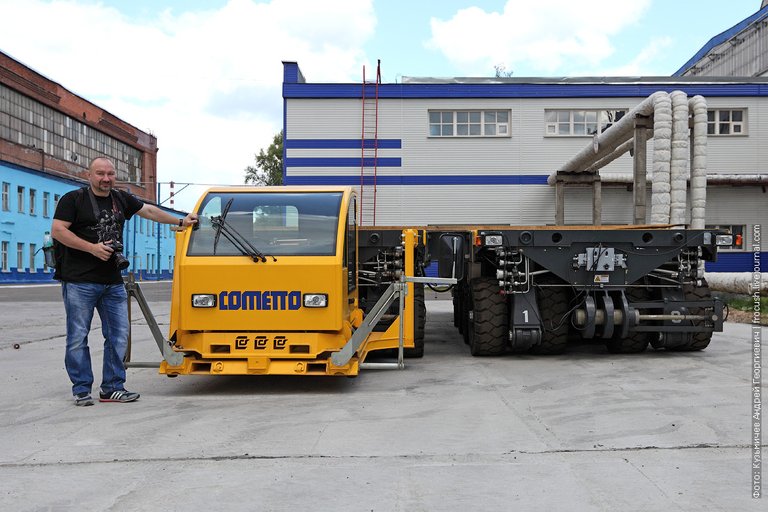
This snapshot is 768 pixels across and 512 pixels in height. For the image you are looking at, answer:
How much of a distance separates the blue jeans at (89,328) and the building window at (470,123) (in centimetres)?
2044

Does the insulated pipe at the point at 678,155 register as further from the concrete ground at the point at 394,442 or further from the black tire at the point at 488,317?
the concrete ground at the point at 394,442

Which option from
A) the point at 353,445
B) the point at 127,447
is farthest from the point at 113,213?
the point at 353,445

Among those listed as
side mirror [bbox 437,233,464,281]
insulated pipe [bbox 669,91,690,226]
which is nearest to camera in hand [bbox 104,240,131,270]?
side mirror [bbox 437,233,464,281]

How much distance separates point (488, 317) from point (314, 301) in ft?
10.2

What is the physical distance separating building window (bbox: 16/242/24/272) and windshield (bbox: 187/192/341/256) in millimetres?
41674

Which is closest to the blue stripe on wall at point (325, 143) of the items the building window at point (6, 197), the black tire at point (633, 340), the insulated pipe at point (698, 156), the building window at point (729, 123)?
the insulated pipe at point (698, 156)

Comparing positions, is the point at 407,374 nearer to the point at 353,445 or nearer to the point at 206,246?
the point at 206,246

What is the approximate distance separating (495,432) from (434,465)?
99 centimetres

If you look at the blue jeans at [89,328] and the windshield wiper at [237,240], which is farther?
the windshield wiper at [237,240]

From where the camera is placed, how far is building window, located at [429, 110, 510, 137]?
86.0 feet

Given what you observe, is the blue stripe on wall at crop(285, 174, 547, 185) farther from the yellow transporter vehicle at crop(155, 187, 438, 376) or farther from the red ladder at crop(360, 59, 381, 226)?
the yellow transporter vehicle at crop(155, 187, 438, 376)

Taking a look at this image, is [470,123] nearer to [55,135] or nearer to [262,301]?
[262,301]

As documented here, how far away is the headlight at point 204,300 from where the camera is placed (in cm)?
695

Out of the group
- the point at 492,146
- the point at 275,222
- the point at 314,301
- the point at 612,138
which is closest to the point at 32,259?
the point at 492,146
